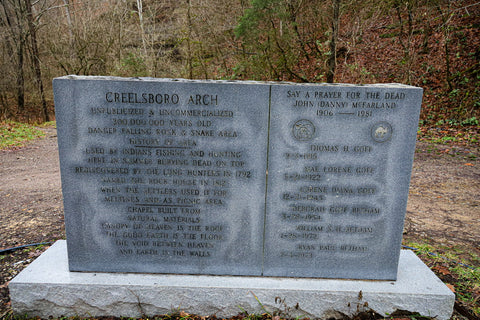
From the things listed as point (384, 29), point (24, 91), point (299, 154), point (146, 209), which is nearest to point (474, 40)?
point (384, 29)

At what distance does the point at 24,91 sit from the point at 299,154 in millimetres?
22672

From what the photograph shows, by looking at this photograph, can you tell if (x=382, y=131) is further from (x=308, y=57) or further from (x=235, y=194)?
(x=308, y=57)

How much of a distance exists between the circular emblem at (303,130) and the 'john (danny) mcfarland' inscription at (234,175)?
1 cm

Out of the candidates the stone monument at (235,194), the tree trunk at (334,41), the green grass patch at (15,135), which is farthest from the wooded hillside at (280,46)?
the stone monument at (235,194)

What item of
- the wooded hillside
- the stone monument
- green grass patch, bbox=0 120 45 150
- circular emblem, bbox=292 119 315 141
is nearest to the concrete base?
the stone monument

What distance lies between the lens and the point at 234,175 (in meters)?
2.90

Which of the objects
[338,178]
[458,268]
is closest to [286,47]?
[458,268]

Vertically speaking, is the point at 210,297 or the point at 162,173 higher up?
the point at 162,173

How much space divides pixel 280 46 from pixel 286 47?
40cm

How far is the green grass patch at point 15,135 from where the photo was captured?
10984 mm

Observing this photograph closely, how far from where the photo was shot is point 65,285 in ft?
9.43

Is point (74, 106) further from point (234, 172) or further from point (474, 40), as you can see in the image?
point (474, 40)

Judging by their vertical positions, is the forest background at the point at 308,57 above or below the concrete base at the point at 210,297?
above

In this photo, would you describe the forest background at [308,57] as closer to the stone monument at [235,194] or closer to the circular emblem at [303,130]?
the stone monument at [235,194]
